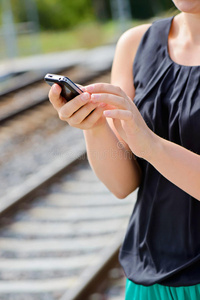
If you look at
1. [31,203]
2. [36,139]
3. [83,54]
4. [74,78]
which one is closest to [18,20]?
[83,54]

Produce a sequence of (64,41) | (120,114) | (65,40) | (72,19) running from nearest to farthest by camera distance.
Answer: (120,114) → (64,41) → (65,40) → (72,19)

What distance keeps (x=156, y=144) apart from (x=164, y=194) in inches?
11.1

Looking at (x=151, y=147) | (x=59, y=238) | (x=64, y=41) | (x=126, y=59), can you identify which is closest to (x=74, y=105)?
(x=151, y=147)

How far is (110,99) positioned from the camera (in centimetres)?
137

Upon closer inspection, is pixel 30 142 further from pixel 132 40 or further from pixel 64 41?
pixel 64 41

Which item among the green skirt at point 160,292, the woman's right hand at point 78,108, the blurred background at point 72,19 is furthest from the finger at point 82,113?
the blurred background at point 72,19

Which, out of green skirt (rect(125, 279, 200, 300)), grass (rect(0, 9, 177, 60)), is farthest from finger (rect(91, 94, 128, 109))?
grass (rect(0, 9, 177, 60))

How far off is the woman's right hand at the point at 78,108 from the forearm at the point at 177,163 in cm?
18

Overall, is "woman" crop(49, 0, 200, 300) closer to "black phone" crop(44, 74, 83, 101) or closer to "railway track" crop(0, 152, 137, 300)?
"black phone" crop(44, 74, 83, 101)

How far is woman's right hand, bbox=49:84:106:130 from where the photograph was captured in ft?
4.55

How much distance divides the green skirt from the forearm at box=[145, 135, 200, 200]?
1.02ft

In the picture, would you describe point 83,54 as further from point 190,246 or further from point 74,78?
point 190,246

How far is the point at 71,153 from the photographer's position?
6652mm

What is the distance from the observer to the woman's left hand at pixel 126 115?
1.36 m
